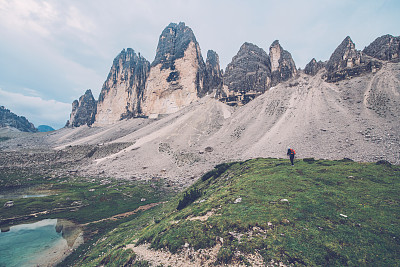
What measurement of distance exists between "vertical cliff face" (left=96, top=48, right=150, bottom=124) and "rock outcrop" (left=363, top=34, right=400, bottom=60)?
120 metres

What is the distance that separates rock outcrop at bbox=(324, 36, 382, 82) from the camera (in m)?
55.4

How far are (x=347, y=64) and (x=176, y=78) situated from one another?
83701 mm

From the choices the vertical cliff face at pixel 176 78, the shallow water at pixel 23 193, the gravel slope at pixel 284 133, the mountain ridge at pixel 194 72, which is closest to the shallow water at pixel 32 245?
the shallow water at pixel 23 193

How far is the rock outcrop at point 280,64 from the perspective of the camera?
7494 cm

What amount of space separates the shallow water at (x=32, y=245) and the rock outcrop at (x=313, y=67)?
91.2 meters

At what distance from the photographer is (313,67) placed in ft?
236

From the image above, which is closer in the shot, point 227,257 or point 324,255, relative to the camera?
point 324,255

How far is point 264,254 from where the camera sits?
Answer: 6387 millimetres

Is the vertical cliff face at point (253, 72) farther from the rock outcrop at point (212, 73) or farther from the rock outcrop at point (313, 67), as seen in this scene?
the rock outcrop at point (212, 73)

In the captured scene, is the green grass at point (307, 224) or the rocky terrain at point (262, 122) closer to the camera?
the green grass at point (307, 224)

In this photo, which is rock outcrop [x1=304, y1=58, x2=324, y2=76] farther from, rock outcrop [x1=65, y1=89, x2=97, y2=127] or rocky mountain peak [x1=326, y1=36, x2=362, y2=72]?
rock outcrop [x1=65, y1=89, x2=97, y2=127]

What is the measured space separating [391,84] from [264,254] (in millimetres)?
66358

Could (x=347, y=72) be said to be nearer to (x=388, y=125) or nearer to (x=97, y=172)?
(x=388, y=125)

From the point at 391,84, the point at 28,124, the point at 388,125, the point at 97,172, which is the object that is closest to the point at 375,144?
the point at 388,125
